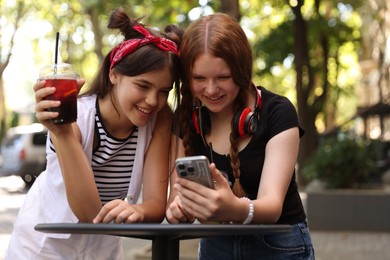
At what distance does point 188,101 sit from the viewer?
3047 millimetres

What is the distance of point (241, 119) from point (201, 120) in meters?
0.19

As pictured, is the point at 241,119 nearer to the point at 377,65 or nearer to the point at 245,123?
the point at 245,123

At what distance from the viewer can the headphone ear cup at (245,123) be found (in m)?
2.87

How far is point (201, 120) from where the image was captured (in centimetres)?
300

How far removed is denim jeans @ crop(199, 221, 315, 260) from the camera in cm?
302

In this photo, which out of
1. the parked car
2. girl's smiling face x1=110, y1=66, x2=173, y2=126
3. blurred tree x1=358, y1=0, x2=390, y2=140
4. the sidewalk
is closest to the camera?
girl's smiling face x1=110, y1=66, x2=173, y2=126

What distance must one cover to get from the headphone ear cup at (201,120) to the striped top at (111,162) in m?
0.25

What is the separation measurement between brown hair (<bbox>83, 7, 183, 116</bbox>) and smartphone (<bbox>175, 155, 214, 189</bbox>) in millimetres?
600

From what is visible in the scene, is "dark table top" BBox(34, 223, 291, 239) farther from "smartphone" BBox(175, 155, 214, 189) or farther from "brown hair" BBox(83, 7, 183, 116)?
"brown hair" BBox(83, 7, 183, 116)

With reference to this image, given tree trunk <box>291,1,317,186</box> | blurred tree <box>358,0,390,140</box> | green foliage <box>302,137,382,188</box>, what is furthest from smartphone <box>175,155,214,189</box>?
tree trunk <box>291,1,317,186</box>

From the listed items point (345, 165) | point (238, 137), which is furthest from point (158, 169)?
point (345, 165)

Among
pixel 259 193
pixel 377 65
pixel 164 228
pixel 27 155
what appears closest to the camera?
pixel 164 228

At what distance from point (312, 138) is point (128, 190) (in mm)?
15496

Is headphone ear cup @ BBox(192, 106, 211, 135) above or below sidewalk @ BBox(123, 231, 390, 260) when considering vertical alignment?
above
